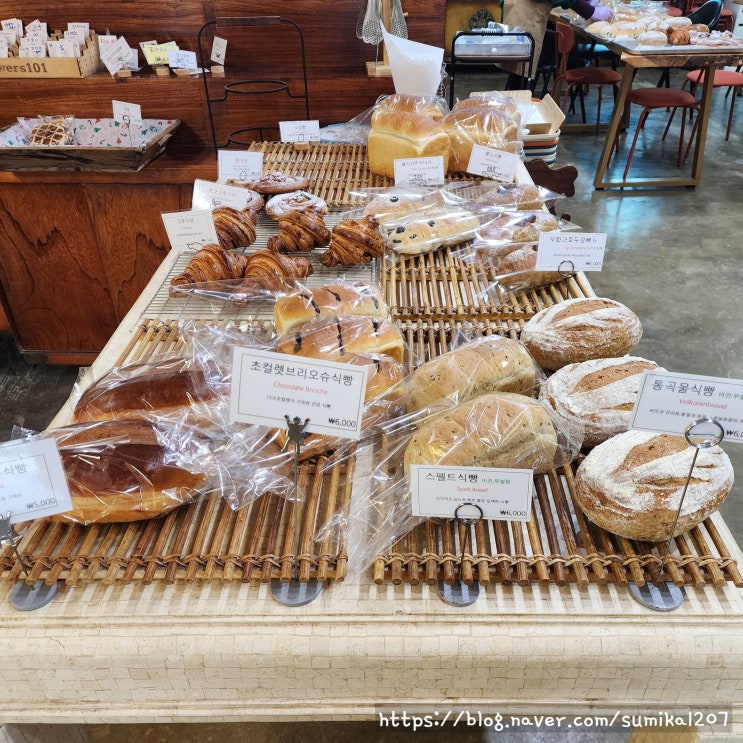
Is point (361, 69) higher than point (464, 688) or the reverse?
higher

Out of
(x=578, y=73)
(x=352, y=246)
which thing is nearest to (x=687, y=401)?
(x=352, y=246)

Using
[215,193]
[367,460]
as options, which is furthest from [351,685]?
[215,193]

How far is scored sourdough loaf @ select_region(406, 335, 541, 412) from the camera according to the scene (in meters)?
1.36

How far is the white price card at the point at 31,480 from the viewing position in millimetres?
982

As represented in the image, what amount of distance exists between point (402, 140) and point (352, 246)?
0.82 metres

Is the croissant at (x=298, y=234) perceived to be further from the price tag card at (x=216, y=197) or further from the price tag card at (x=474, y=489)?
the price tag card at (x=474, y=489)

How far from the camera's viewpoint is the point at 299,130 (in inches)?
116

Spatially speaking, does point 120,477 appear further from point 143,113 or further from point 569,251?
point 143,113

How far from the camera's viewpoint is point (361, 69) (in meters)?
3.43

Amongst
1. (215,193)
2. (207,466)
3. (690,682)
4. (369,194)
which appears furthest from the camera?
(369,194)

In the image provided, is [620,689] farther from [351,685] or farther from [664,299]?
[664,299]

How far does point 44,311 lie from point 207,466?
289 centimetres

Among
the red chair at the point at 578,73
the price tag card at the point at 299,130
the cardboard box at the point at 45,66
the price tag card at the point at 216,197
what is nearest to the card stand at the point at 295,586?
the price tag card at the point at 216,197

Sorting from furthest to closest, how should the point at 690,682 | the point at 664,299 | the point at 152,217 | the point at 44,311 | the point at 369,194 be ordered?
1. the point at 664,299
2. the point at 44,311
3. the point at 152,217
4. the point at 369,194
5. the point at 690,682
